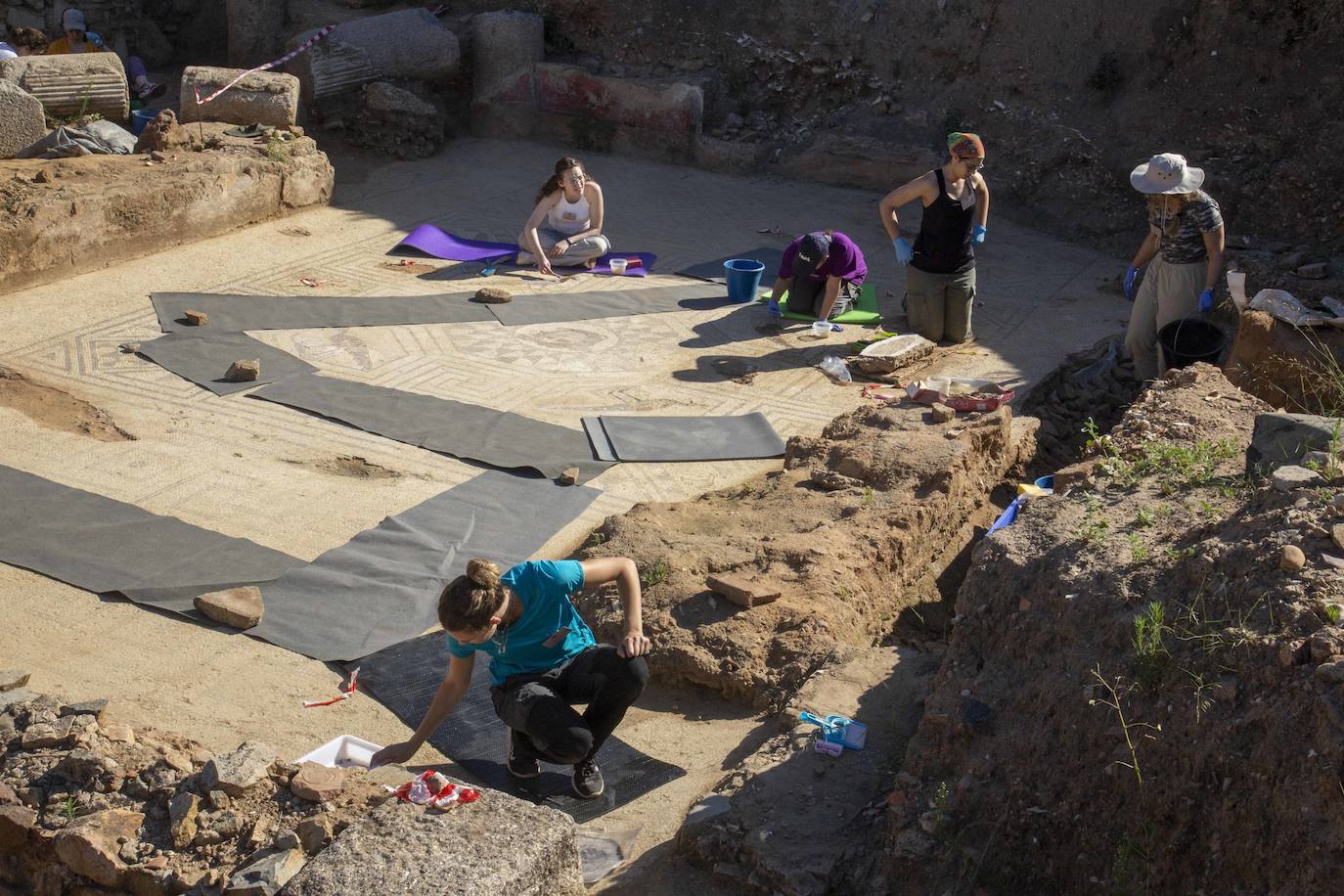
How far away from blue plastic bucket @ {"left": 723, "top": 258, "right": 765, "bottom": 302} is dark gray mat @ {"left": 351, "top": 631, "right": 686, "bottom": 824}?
220 inches

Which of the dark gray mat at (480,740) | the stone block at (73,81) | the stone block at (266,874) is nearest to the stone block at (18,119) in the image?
the stone block at (73,81)

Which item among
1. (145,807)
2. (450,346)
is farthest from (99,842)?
(450,346)

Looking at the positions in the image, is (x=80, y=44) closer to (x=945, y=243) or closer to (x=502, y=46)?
(x=502, y=46)

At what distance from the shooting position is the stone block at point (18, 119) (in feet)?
38.2

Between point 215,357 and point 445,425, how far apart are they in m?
1.99

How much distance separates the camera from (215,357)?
9023mm

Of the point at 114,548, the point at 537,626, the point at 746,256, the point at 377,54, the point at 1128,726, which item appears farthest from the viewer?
the point at 377,54

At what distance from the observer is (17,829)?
13.5 feet

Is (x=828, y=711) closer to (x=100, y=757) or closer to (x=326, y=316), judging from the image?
(x=100, y=757)

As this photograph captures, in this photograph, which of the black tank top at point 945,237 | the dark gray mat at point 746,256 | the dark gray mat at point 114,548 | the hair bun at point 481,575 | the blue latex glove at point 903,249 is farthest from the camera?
the dark gray mat at point 746,256

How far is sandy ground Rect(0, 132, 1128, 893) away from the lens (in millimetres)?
5383

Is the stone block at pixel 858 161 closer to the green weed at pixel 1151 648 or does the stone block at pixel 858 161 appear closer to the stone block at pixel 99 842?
the green weed at pixel 1151 648

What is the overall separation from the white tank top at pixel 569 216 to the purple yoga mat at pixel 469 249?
1.23 feet

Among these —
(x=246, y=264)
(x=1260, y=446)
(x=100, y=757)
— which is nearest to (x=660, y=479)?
(x=1260, y=446)
